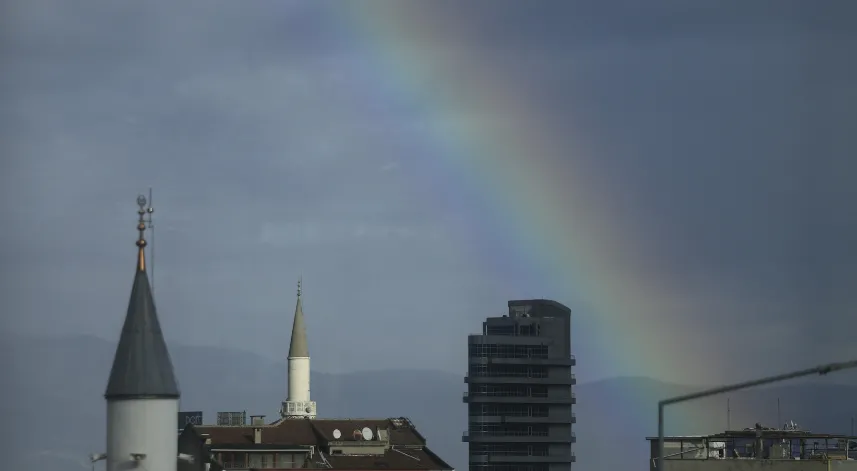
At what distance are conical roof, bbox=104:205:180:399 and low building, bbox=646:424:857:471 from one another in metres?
57.1

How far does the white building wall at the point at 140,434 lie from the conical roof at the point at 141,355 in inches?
11.5

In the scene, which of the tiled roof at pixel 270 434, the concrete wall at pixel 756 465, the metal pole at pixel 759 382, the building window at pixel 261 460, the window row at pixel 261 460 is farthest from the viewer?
the tiled roof at pixel 270 434

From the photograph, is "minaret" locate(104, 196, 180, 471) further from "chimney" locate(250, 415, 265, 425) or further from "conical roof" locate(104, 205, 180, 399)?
"chimney" locate(250, 415, 265, 425)

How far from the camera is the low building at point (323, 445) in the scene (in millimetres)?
147125

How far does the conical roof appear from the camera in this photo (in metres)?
47.4

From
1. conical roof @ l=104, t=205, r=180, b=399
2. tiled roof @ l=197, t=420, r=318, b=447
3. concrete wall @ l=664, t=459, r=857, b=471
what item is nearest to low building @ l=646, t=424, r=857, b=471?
concrete wall @ l=664, t=459, r=857, b=471

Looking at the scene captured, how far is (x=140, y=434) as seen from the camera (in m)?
47.0

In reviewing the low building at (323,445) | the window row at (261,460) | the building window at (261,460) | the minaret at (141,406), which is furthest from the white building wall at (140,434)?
the building window at (261,460)

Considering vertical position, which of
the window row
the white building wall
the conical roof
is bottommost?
the window row

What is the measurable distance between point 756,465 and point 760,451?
9909 mm

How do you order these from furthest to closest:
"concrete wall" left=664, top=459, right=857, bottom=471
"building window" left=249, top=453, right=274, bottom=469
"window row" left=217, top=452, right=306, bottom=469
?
"building window" left=249, top=453, right=274, bottom=469 → "window row" left=217, top=452, right=306, bottom=469 → "concrete wall" left=664, top=459, right=857, bottom=471

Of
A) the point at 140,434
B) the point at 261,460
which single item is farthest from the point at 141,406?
the point at 261,460

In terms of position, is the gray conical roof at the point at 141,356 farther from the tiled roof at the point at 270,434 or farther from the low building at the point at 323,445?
the tiled roof at the point at 270,434

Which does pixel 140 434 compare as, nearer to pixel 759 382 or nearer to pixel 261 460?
pixel 759 382
